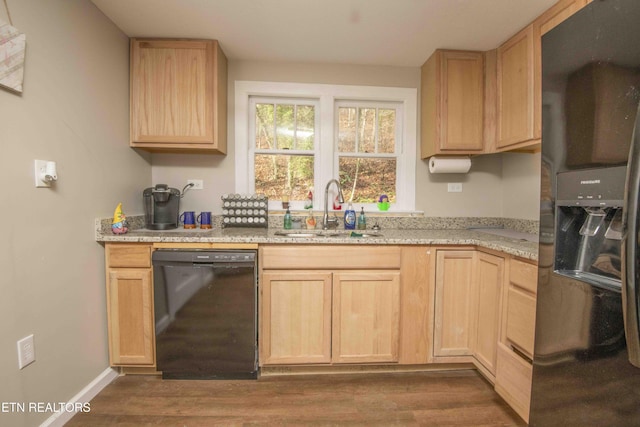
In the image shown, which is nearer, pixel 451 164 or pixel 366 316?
pixel 366 316

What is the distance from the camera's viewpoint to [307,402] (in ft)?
5.33

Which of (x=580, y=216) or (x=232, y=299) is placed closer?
(x=580, y=216)

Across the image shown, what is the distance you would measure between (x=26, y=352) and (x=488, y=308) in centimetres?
240

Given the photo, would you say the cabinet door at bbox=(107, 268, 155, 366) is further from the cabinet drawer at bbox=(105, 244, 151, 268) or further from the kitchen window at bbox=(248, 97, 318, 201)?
the kitchen window at bbox=(248, 97, 318, 201)

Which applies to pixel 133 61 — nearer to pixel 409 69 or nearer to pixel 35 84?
pixel 35 84

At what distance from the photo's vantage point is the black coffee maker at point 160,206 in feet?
6.64

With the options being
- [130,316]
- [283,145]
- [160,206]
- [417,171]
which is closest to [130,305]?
[130,316]

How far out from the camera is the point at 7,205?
1182mm

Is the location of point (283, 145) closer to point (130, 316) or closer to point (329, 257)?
point (329, 257)

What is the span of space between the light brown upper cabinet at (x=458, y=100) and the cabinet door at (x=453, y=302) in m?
0.87

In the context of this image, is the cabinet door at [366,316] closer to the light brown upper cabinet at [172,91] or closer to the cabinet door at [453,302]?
the cabinet door at [453,302]

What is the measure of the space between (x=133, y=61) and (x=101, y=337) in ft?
6.06

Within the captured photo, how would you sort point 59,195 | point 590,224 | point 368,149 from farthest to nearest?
point 368,149, point 59,195, point 590,224

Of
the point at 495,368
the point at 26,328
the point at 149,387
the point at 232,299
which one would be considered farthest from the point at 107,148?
the point at 495,368
